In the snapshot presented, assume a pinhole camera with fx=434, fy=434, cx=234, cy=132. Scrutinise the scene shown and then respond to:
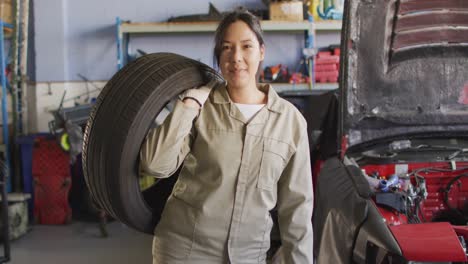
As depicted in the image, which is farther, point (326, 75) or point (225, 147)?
point (326, 75)

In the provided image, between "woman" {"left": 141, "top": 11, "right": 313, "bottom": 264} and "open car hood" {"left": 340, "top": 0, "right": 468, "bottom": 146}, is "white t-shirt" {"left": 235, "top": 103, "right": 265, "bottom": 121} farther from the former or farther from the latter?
"open car hood" {"left": 340, "top": 0, "right": 468, "bottom": 146}

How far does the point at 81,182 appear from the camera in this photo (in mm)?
4746

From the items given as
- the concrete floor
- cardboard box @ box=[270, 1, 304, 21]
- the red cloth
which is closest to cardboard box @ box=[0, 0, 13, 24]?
the red cloth

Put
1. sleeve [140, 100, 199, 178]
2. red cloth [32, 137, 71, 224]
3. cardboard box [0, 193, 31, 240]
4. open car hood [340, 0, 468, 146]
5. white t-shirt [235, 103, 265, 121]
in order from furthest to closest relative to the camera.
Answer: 1. red cloth [32, 137, 71, 224]
2. cardboard box [0, 193, 31, 240]
3. open car hood [340, 0, 468, 146]
4. white t-shirt [235, 103, 265, 121]
5. sleeve [140, 100, 199, 178]

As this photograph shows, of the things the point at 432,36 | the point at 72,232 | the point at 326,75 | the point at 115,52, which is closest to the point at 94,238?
the point at 72,232

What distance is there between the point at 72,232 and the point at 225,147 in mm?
3431

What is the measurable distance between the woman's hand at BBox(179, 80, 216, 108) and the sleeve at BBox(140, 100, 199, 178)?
0.02 meters

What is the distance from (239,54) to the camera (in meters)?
1.33

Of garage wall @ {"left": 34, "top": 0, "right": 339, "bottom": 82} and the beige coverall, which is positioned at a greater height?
garage wall @ {"left": 34, "top": 0, "right": 339, "bottom": 82}

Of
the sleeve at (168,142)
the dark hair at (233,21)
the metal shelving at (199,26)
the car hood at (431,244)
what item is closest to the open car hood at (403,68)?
the car hood at (431,244)

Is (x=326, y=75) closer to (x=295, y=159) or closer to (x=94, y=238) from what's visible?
(x=94, y=238)

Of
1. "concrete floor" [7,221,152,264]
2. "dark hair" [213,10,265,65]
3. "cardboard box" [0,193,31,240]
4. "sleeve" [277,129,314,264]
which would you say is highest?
"dark hair" [213,10,265,65]

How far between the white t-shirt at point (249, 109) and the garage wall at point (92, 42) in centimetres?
390

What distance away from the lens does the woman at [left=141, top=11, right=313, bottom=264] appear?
129 centimetres
